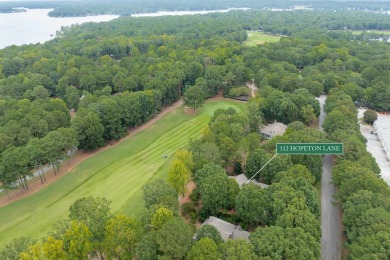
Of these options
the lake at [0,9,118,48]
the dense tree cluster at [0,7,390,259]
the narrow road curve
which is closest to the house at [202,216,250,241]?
the dense tree cluster at [0,7,390,259]

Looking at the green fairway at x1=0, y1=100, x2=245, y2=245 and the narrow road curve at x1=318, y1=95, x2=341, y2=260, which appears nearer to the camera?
the narrow road curve at x1=318, y1=95, x2=341, y2=260

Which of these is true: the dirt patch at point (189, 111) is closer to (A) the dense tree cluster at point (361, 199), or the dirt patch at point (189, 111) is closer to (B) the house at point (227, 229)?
(A) the dense tree cluster at point (361, 199)

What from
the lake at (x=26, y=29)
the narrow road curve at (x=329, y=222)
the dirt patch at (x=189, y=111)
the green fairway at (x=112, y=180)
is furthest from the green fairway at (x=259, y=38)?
the narrow road curve at (x=329, y=222)

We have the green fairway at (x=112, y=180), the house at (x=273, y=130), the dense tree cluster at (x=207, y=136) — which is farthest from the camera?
the house at (x=273, y=130)

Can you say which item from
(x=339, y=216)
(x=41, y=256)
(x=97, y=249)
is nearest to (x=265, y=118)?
(x=339, y=216)

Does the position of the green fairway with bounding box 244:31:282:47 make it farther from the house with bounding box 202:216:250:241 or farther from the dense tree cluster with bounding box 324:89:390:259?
the house with bounding box 202:216:250:241

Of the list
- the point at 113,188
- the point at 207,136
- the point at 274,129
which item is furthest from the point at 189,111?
the point at 113,188
